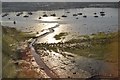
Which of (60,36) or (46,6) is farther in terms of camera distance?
(46,6)

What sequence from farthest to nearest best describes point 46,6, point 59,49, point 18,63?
point 46,6 → point 59,49 → point 18,63

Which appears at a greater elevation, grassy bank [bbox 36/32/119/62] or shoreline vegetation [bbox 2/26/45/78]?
shoreline vegetation [bbox 2/26/45/78]

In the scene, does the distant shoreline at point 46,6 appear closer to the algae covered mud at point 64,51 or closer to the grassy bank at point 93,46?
the algae covered mud at point 64,51

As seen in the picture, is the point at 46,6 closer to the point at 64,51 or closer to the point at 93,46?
the point at 93,46

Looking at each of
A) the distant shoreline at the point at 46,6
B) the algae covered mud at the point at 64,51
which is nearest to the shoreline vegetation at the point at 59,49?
the algae covered mud at the point at 64,51

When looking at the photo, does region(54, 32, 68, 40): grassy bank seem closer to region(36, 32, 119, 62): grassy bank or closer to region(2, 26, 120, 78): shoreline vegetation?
region(2, 26, 120, 78): shoreline vegetation

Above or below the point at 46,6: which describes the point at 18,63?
above

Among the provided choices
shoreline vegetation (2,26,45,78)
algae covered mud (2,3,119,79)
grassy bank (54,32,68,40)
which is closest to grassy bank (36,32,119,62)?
algae covered mud (2,3,119,79)

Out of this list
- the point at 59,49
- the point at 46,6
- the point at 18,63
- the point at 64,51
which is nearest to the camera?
the point at 18,63

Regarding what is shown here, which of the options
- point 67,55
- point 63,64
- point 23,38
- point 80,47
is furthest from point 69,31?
point 63,64

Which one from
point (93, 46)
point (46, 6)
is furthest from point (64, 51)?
point (46, 6)
